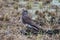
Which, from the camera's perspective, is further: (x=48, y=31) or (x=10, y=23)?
(x=10, y=23)

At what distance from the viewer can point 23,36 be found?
667 cm

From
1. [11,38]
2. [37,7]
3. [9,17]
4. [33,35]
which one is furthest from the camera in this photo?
[37,7]

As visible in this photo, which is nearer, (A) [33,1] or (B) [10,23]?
(B) [10,23]

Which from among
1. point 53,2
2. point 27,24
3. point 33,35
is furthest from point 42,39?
point 53,2

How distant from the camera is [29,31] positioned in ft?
23.1

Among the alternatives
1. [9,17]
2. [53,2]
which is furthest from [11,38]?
[53,2]

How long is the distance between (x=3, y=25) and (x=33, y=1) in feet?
11.4

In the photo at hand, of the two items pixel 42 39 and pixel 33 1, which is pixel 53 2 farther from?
pixel 42 39

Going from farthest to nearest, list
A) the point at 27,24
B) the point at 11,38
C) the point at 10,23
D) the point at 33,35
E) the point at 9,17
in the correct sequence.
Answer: the point at 9,17
the point at 10,23
the point at 27,24
the point at 33,35
the point at 11,38

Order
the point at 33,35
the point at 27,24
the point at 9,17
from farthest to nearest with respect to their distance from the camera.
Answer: the point at 9,17, the point at 27,24, the point at 33,35

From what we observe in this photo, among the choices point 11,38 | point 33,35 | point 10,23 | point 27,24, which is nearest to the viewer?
point 11,38

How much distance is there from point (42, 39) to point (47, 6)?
384 cm

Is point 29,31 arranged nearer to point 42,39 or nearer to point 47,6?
point 42,39

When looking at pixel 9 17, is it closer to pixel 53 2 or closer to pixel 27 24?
pixel 27 24
